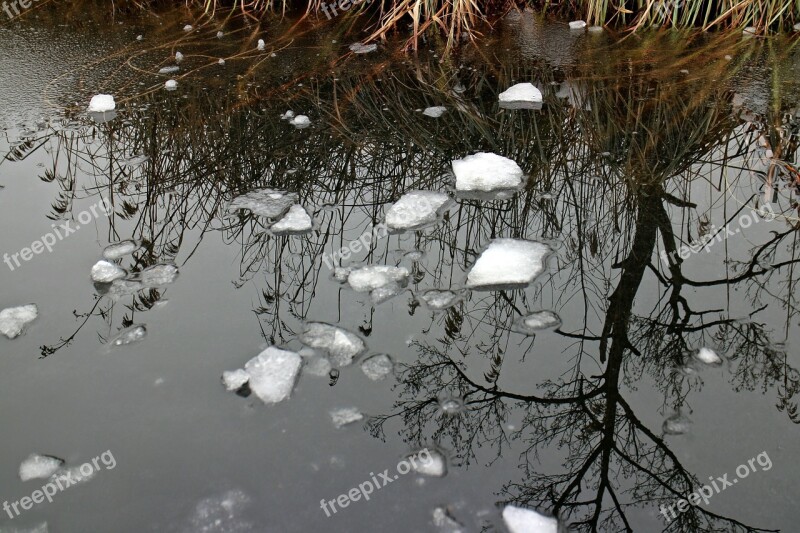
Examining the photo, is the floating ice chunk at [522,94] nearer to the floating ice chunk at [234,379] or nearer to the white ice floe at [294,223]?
the white ice floe at [294,223]

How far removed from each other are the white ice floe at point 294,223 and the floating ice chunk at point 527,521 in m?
1.25

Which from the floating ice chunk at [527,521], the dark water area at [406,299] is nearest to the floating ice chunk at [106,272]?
the dark water area at [406,299]

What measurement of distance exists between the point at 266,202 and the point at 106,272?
0.60 meters

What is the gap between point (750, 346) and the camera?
6.21 ft

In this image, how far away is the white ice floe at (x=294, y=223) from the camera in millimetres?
2406

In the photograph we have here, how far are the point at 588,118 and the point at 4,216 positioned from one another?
2368mm

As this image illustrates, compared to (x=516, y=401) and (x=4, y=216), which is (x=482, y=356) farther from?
(x=4, y=216)

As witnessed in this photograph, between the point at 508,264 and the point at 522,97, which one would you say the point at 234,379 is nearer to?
the point at 508,264

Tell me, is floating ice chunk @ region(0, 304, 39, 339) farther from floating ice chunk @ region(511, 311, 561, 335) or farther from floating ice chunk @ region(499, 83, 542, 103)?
floating ice chunk @ region(499, 83, 542, 103)

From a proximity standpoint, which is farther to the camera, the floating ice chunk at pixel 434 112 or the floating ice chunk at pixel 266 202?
the floating ice chunk at pixel 434 112

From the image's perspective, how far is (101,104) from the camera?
3186 mm

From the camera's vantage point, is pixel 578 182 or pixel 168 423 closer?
pixel 168 423

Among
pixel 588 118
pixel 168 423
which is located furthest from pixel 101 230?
pixel 588 118

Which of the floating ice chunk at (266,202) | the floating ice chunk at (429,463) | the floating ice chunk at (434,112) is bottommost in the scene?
the floating ice chunk at (429,463)
